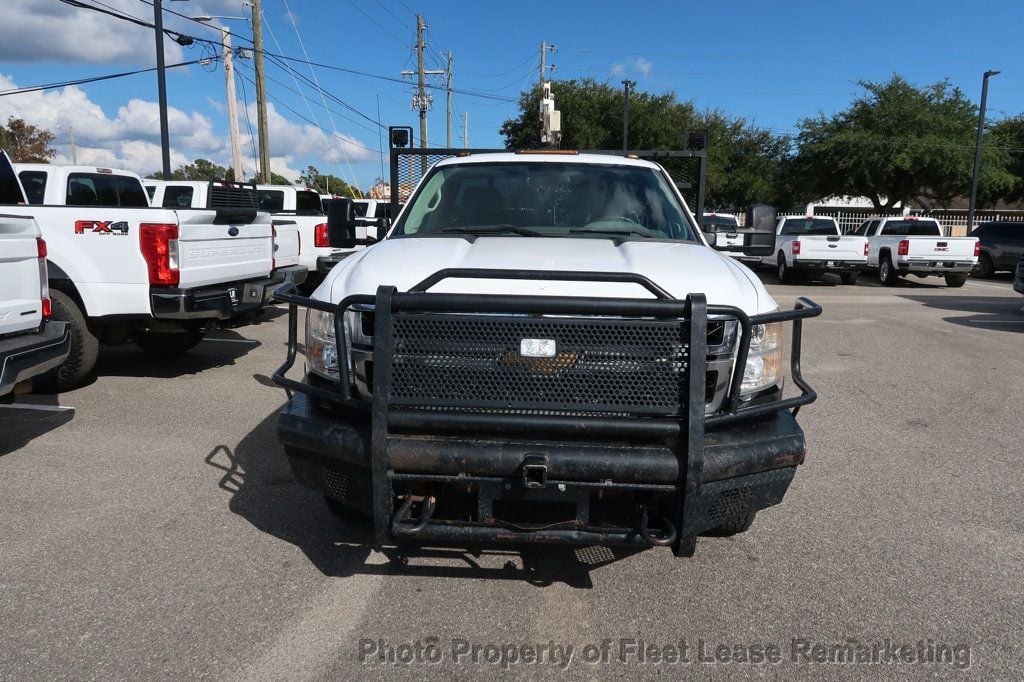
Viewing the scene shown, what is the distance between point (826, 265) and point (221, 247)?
15938 mm

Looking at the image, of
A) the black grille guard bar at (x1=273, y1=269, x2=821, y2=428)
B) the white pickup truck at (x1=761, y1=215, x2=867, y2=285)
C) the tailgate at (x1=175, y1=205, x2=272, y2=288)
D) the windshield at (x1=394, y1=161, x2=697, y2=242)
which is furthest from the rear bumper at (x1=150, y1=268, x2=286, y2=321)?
the white pickup truck at (x1=761, y1=215, x2=867, y2=285)

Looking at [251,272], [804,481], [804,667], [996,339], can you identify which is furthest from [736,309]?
[996,339]

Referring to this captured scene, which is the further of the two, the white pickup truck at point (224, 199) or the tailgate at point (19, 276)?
the white pickup truck at point (224, 199)

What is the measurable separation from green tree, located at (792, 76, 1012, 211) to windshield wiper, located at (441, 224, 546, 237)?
34520 mm

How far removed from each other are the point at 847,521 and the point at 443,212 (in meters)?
2.90

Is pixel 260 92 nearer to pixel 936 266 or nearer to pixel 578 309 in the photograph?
pixel 936 266

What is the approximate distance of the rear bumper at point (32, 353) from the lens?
481 cm

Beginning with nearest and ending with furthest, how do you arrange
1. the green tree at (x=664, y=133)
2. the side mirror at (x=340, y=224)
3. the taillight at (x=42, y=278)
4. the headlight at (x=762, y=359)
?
the headlight at (x=762, y=359) → the side mirror at (x=340, y=224) → the taillight at (x=42, y=278) → the green tree at (x=664, y=133)

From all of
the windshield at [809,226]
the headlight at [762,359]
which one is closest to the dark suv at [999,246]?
the windshield at [809,226]

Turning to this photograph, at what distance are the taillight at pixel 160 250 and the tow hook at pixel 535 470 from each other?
195 inches

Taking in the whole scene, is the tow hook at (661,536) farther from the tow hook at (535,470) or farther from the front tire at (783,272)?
the front tire at (783,272)

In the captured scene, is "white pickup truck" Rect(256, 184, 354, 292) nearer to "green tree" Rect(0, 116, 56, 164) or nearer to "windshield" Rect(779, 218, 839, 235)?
"windshield" Rect(779, 218, 839, 235)

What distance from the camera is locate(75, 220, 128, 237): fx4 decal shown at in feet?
21.7

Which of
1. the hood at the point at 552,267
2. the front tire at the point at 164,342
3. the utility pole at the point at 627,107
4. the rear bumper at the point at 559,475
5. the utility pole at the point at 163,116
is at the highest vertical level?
the utility pole at the point at 627,107
